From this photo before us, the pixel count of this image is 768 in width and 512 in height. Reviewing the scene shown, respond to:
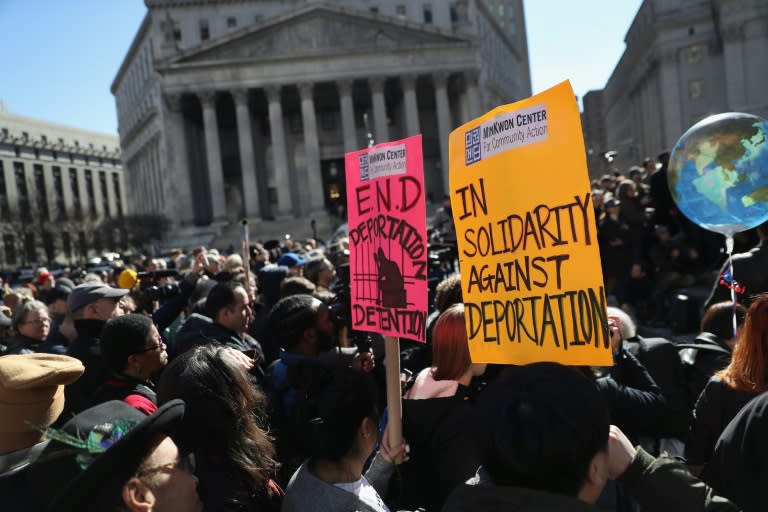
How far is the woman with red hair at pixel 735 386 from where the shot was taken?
132 inches

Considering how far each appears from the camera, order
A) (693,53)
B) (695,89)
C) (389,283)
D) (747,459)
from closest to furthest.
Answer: (747,459)
(389,283)
(695,89)
(693,53)

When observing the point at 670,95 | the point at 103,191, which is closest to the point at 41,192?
the point at 103,191

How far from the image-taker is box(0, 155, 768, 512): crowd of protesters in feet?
7.14

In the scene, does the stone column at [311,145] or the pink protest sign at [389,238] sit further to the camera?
the stone column at [311,145]

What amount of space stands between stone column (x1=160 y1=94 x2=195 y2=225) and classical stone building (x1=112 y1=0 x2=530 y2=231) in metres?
0.08

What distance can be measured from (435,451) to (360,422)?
2.13 feet

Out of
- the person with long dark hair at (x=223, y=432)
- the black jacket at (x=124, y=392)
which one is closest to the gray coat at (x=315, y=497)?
the person with long dark hair at (x=223, y=432)

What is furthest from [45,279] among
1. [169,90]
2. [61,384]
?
[169,90]

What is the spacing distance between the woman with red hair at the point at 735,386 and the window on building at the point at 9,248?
78.1m

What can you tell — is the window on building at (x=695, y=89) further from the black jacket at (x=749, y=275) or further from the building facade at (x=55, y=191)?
the black jacket at (x=749, y=275)

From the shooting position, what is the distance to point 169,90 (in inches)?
2028

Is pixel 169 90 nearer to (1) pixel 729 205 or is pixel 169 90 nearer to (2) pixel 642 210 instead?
(2) pixel 642 210

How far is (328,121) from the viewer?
62531mm

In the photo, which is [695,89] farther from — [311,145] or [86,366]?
[86,366]
